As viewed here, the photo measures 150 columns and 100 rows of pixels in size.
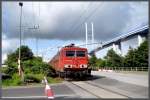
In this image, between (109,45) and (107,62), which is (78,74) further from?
(109,45)

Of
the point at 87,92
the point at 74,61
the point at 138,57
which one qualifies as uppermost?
the point at 138,57

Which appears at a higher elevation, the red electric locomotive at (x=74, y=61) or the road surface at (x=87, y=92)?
the red electric locomotive at (x=74, y=61)

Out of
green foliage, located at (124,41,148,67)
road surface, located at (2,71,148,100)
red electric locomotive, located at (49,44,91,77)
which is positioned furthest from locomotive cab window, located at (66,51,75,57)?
green foliage, located at (124,41,148,67)

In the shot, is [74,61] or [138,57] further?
[138,57]

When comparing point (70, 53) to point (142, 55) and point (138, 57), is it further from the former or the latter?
point (138, 57)

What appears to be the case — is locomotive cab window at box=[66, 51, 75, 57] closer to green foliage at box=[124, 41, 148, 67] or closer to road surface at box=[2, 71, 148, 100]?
road surface at box=[2, 71, 148, 100]

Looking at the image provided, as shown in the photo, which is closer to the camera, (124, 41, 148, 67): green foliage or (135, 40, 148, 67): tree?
(135, 40, 148, 67): tree

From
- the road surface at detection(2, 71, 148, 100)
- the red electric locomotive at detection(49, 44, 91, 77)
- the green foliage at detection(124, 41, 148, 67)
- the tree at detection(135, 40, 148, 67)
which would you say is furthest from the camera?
the green foliage at detection(124, 41, 148, 67)

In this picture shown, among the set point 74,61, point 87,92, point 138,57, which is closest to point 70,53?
point 74,61

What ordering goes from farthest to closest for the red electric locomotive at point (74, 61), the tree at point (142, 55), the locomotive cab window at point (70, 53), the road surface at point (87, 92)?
the tree at point (142, 55), the locomotive cab window at point (70, 53), the red electric locomotive at point (74, 61), the road surface at point (87, 92)

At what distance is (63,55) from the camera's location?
121ft

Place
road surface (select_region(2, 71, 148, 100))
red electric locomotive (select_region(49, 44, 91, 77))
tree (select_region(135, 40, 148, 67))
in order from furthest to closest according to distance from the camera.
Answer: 1. tree (select_region(135, 40, 148, 67))
2. red electric locomotive (select_region(49, 44, 91, 77))
3. road surface (select_region(2, 71, 148, 100))

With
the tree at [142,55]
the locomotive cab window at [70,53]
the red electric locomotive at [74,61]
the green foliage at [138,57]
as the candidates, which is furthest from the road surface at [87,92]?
the green foliage at [138,57]

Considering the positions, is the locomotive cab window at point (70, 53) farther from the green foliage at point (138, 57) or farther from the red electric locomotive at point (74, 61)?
the green foliage at point (138, 57)
